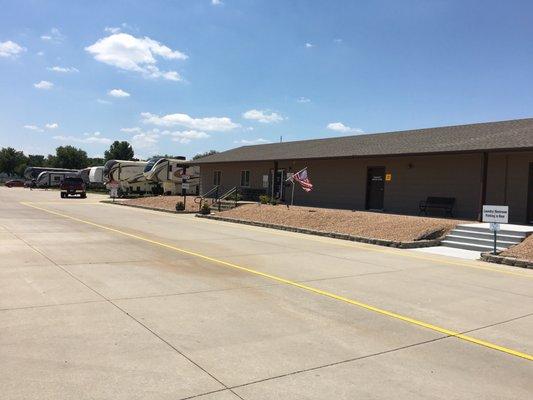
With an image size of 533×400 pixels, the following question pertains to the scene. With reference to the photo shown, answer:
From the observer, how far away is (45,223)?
1880cm

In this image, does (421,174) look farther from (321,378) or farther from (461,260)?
(321,378)

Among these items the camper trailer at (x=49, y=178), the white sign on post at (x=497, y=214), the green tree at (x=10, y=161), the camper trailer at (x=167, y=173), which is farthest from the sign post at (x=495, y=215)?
the green tree at (x=10, y=161)

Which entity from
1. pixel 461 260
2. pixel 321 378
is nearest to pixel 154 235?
pixel 461 260

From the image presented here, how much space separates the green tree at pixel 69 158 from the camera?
4820 inches

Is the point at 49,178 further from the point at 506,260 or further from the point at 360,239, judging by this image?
the point at 506,260

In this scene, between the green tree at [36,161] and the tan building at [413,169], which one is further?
the green tree at [36,161]

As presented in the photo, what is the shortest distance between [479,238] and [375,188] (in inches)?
383

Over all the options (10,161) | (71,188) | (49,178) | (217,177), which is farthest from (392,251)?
(10,161)

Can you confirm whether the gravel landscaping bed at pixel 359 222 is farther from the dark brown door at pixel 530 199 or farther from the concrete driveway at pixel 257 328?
the concrete driveway at pixel 257 328

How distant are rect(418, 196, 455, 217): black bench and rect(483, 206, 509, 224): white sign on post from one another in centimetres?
759

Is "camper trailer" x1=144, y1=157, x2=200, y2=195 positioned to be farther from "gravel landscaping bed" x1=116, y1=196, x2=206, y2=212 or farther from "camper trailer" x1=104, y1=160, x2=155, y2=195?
"gravel landscaping bed" x1=116, y1=196, x2=206, y2=212

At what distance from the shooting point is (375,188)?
24625 mm

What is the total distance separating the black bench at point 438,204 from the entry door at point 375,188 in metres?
2.75

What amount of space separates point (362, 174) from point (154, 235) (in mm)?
12728
